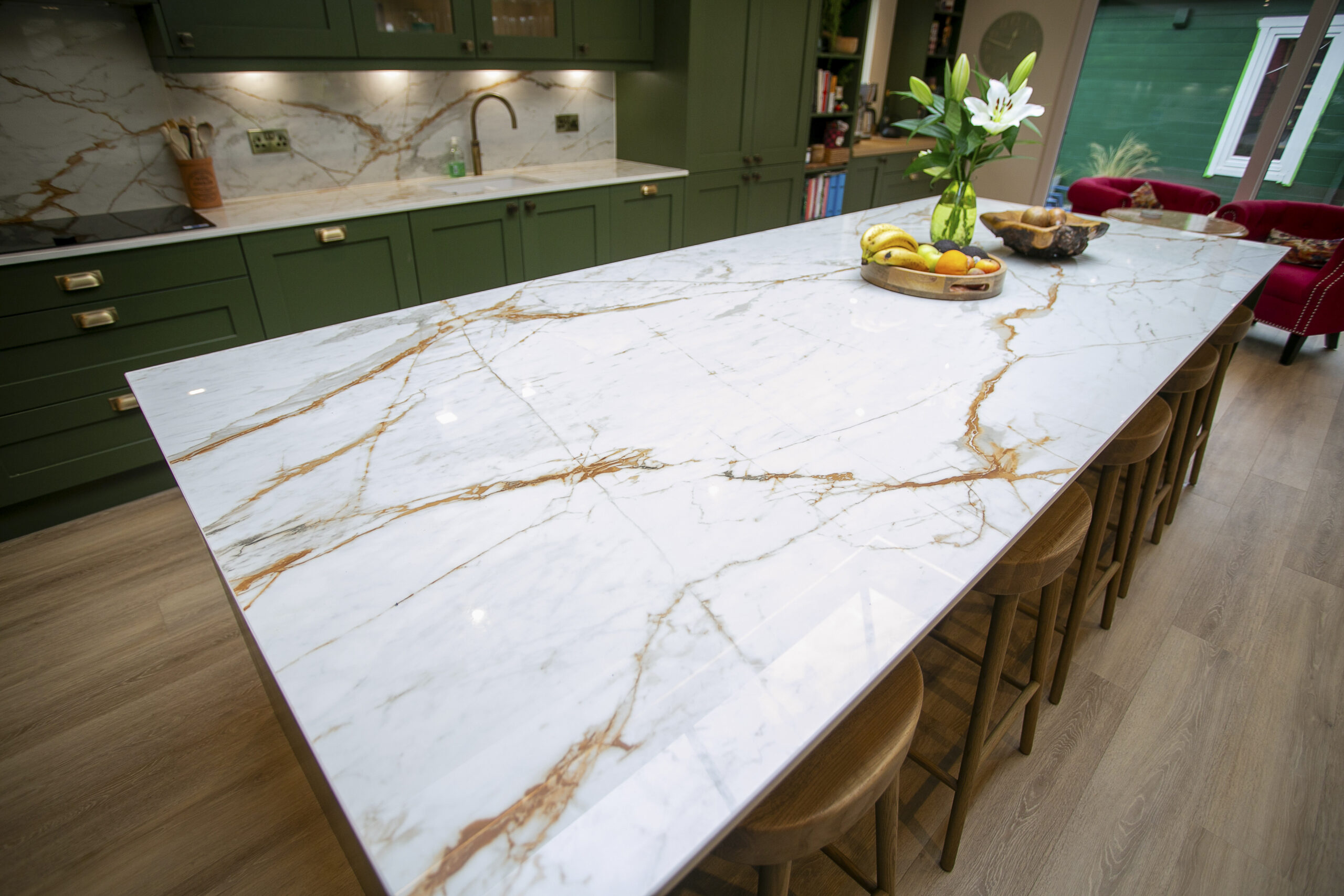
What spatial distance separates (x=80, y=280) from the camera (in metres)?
2.16

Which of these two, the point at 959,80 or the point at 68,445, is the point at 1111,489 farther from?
the point at 68,445

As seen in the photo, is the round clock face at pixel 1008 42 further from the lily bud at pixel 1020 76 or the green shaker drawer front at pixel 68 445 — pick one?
the green shaker drawer front at pixel 68 445

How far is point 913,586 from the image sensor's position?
32.4 inches

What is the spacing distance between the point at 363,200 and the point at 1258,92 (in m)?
5.65

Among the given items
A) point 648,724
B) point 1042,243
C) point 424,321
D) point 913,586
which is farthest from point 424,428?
point 1042,243

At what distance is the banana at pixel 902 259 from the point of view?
5.90 feet

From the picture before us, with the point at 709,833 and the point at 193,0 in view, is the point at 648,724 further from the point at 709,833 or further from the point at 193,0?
the point at 193,0

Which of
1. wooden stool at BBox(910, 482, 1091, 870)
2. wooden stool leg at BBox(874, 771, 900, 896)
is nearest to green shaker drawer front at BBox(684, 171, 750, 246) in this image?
wooden stool at BBox(910, 482, 1091, 870)

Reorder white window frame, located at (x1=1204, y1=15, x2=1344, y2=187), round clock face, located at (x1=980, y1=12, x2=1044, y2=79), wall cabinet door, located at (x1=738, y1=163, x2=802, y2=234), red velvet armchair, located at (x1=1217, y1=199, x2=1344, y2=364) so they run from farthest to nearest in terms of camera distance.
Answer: round clock face, located at (x1=980, y1=12, x2=1044, y2=79) < white window frame, located at (x1=1204, y1=15, x2=1344, y2=187) < wall cabinet door, located at (x1=738, y1=163, x2=802, y2=234) < red velvet armchair, located at (x1=1217, y1=199, x2=1344, y2=364)

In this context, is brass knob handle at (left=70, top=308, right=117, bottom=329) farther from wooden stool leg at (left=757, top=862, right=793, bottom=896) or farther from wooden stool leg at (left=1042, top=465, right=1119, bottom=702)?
wooden stool leg at (left=1042, top=465, right=1119, bottom=702)

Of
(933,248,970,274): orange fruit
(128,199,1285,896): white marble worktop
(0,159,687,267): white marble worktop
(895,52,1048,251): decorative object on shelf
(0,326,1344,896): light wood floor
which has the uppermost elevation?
(895,52,1048,251): decorative object on shelf

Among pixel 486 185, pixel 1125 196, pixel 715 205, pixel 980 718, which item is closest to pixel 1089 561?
pixel 980 718

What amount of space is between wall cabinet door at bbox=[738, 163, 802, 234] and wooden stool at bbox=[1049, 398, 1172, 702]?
271 cm

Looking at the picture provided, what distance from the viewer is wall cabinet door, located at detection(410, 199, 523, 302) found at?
9.52 feet
